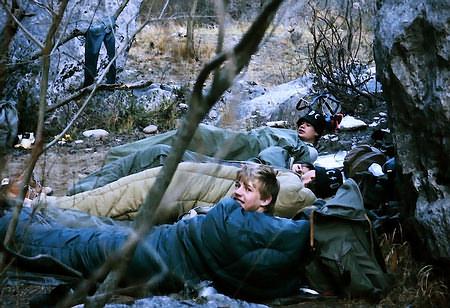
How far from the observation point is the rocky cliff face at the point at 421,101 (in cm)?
352

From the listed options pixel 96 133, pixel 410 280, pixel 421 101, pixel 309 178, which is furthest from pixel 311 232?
pixel 96 133

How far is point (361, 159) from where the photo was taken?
4.80m

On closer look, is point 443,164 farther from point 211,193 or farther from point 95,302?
point 95,302

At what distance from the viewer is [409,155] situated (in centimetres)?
383

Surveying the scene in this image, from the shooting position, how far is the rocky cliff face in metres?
3.52

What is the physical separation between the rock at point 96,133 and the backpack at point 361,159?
3.32 metres

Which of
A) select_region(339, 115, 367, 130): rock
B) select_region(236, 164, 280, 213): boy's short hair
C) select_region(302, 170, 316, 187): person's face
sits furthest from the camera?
select_region(339, 115, 367, 130): rock

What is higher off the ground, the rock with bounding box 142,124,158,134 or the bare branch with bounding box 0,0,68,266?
the bare branch with bounding box 0,0,68,266

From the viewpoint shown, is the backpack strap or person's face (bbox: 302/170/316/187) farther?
person's face (bbox: 302/170/316/187)

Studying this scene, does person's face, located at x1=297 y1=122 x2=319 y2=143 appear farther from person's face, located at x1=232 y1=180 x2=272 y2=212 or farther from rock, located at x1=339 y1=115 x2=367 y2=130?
person's face, located at x1=232 y1=180 x2=272 y2=212

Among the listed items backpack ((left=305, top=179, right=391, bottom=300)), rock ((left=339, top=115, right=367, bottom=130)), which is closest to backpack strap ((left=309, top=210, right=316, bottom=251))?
backpack ((left=305, top=179, right=391, bottom=300))

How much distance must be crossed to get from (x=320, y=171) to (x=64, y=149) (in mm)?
3141

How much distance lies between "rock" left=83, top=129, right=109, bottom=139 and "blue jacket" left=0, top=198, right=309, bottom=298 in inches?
155

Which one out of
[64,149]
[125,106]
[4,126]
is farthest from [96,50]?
[4,126]
